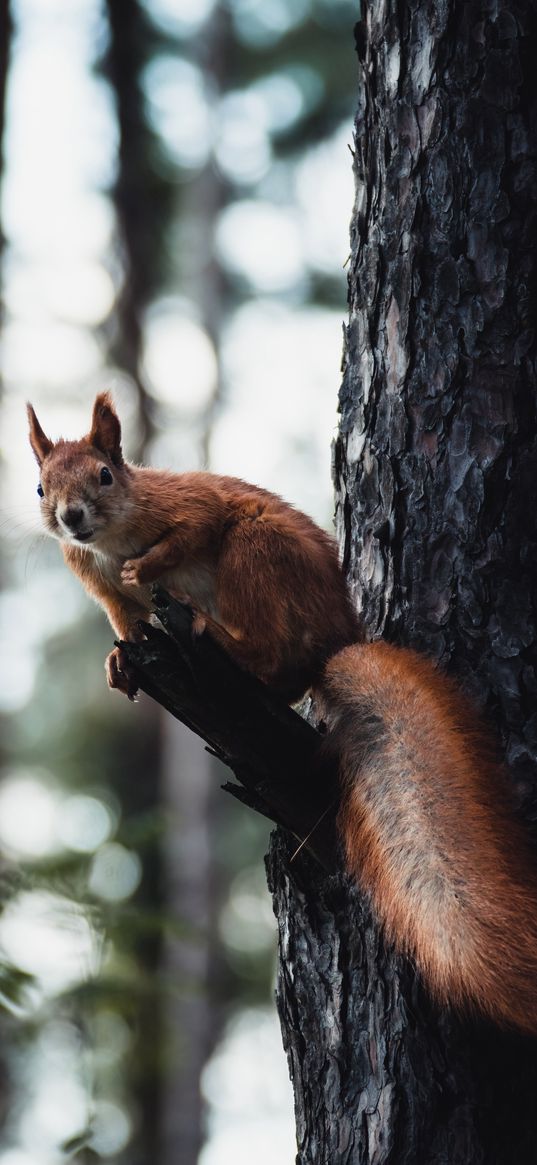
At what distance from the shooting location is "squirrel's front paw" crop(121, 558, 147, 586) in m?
2.37

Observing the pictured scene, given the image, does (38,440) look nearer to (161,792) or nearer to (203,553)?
(203,553)

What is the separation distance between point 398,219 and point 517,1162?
162 cm

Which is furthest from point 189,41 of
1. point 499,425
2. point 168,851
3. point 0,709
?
point 499,425

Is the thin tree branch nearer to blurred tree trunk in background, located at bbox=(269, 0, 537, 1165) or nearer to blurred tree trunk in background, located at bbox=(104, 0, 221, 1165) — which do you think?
blurred tree trunk in background, located at bbox=(269, 0, 537, 1165)

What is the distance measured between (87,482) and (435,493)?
29.2 inches

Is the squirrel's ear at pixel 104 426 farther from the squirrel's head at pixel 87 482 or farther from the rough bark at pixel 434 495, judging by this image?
the rough bark at pixel 434 495

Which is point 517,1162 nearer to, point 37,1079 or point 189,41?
point 37,1079

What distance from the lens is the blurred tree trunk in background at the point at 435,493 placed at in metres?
1.88

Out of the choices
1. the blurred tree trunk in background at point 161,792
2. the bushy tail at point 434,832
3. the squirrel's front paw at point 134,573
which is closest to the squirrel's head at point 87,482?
the squirrel's front paw at point 134,573

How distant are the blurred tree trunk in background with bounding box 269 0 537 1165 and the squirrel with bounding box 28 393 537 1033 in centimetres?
10

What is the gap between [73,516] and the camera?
7.95 ft

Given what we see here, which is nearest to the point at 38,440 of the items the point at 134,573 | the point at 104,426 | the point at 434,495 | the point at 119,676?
the point at 104,426

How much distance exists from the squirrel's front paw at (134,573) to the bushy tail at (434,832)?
1.47 feet

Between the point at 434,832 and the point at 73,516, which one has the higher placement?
the point at 73,516
